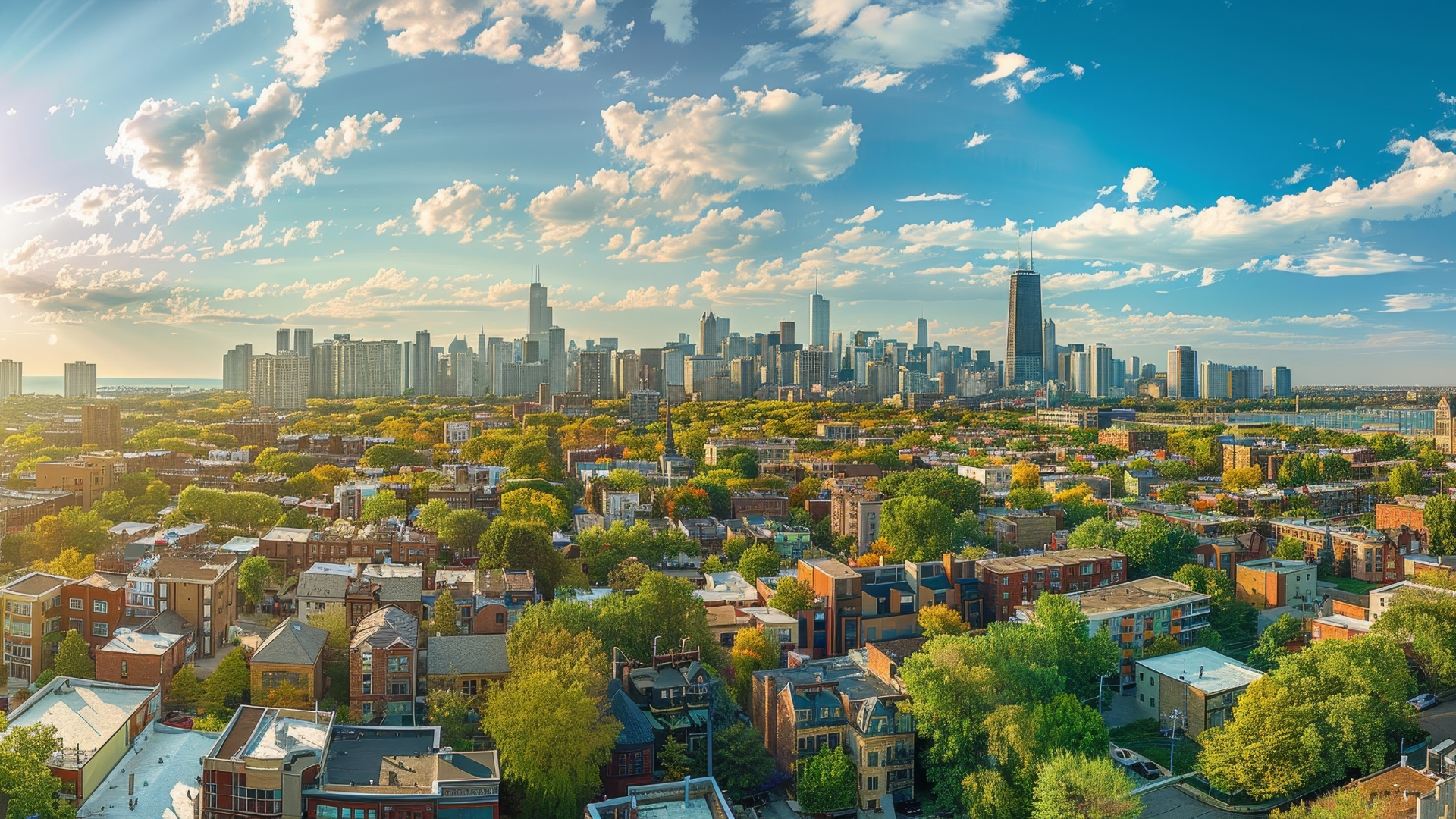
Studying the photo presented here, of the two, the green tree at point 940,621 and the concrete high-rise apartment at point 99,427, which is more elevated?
the concrete high-rise apartment at point 99,427

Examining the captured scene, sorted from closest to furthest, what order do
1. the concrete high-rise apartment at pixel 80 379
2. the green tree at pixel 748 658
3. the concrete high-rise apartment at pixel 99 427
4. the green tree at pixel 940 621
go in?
the green tree at pixel 748 658 → the green tree at pixel 940 621 → the concrete high-rise apartment at pixel 99 427 → the concrete high-rise apartment at pixel 80 379

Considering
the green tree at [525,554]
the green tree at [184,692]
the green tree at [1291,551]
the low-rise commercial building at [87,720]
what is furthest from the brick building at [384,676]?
the green tree at [1291,551]

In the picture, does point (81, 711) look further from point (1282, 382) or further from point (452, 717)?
point (1282, 382)

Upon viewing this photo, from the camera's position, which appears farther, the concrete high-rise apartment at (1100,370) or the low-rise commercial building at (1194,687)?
the concrete high-rise apartment at (1100,370)

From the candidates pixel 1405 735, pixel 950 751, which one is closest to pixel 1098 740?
pixel 950 751

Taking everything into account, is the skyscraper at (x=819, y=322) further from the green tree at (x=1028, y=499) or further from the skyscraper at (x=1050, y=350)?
the green tree at (x=1028, y=499)

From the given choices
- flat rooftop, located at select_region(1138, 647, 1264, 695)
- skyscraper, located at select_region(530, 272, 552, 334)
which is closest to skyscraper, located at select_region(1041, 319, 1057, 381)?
skyscraper, located at select_region(530, 272, 552, 334)
